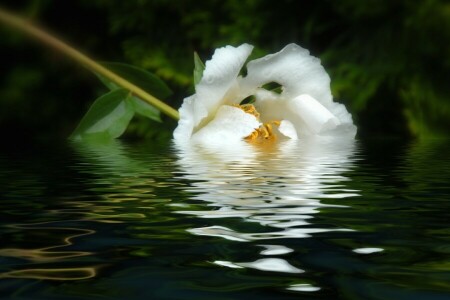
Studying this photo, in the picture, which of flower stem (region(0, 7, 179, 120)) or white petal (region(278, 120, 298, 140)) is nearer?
white petal (region(278, 120, 298, 140))

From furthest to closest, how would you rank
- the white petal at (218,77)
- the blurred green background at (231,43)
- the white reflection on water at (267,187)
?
the blurred green background at (231,43), the white petal at (218,77), the white reflection on water at (267,187)

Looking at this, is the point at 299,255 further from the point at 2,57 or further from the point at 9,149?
the point at 2,57

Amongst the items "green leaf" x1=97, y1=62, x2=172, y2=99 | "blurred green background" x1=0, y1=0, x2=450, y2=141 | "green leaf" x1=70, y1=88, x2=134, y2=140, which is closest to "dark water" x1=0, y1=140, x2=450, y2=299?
"green leaf" x1=70, y1=88, x2=134, y2=140

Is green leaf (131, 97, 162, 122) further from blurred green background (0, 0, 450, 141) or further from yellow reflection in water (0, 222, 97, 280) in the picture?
yellow reflection in water (0, 222, 97, 280)

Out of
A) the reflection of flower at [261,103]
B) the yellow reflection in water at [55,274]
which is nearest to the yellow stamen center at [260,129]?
the reflection of flower at [261,103]

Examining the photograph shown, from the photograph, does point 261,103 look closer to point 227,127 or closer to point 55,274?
point 227,127

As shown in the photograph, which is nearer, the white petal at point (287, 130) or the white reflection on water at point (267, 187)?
the white reflection on water at point (267, 187)

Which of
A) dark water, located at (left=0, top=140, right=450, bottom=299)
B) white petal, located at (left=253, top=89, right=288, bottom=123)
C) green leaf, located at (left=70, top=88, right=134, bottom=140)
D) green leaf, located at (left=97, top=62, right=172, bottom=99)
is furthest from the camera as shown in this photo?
green leaf, located at (left=97, top=62, right=172, bottom=99)

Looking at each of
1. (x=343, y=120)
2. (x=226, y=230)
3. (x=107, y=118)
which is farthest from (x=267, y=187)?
(x=107, y=118)

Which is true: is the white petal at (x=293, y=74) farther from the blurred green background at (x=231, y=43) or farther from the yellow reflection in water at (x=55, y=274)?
the yellow reflection in water at (x=55, y=274)
